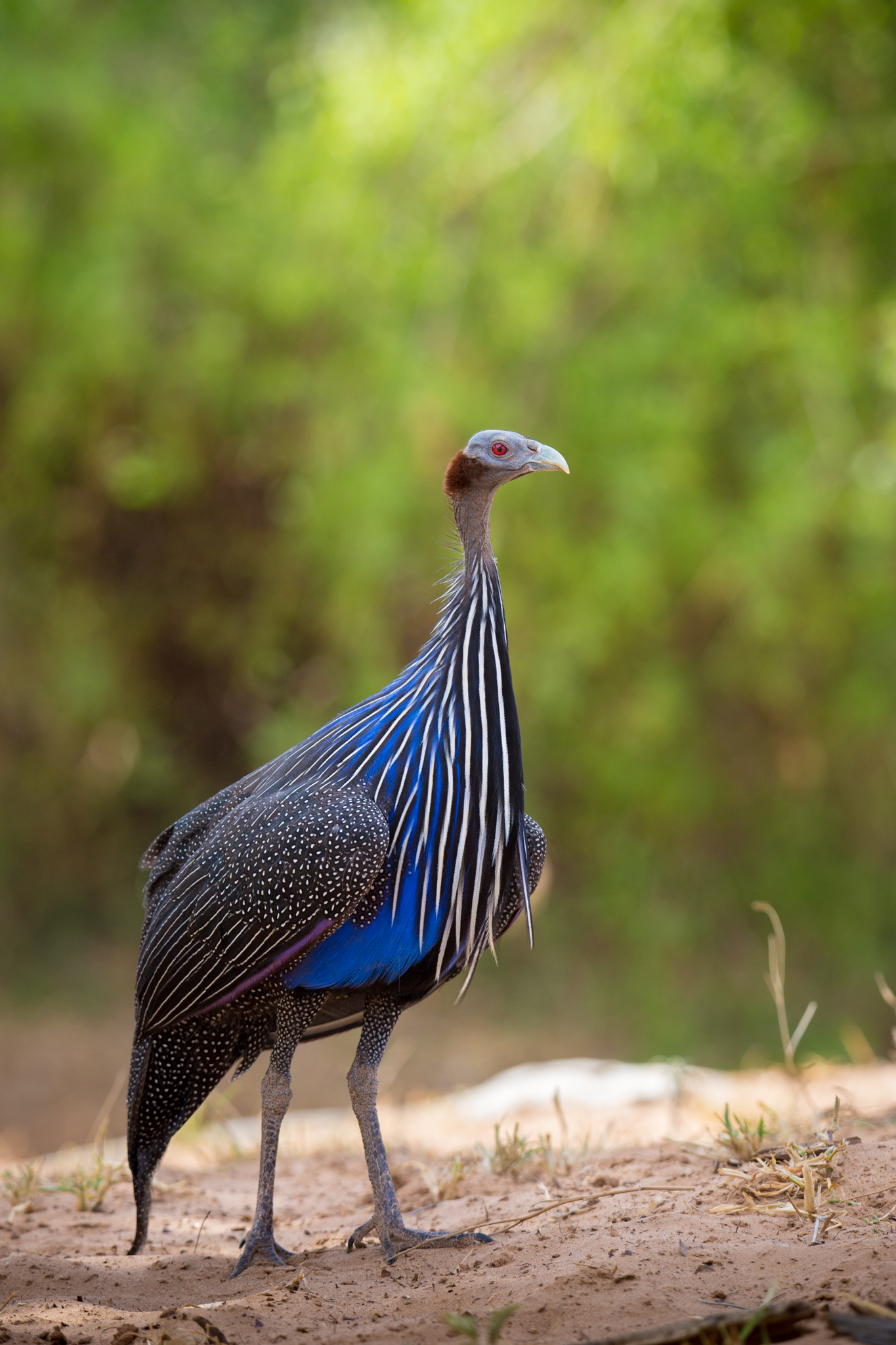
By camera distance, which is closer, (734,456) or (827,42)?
(827,42)

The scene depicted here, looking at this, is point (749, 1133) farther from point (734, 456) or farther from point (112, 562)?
point (112, 562)

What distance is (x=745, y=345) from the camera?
7.23 metres

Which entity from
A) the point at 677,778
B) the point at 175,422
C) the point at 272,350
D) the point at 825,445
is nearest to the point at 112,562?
the point at 175,422

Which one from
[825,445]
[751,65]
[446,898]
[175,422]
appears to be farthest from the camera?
[175,422]

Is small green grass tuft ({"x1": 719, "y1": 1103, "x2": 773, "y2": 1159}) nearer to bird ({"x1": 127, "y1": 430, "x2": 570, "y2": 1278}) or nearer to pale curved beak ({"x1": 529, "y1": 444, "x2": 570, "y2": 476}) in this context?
bird ({"x1": 127, "y1": 430, "x2": 570, "y2": 1278})

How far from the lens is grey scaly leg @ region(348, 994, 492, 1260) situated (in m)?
2.66

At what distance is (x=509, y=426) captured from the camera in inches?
276

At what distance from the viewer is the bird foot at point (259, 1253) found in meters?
2.66

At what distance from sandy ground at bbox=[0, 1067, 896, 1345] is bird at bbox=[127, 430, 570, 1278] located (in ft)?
0.51

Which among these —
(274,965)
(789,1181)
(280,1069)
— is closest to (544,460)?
(274,965)

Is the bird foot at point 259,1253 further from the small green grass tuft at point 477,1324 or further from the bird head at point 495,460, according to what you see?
the bird head at point 495,460

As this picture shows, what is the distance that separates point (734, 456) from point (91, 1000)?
220 inches

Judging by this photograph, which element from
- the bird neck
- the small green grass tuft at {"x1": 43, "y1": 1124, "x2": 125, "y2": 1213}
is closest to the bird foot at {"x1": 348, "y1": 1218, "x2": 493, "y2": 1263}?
the small green grass tuft at {"x1": 43, "y1": 1124, "x2": 125, "y2": 1213}

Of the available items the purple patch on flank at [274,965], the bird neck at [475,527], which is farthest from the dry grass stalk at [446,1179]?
the bird neck at [475,527]
